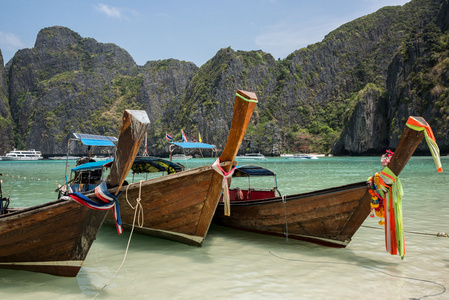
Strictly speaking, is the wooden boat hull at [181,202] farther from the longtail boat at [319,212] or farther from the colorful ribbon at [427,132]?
the colorful ribbon at [427,132]

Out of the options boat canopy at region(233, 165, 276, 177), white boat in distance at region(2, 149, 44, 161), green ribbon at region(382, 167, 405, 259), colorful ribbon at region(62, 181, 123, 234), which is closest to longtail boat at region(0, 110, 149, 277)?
colorful ribbon at region(62, 181, 123, 234)

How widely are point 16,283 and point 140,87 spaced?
15697 cm

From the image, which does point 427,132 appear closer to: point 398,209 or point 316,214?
point 398,209

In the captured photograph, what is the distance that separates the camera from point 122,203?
7270 mm

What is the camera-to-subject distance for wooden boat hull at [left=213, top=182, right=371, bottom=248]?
5953mm

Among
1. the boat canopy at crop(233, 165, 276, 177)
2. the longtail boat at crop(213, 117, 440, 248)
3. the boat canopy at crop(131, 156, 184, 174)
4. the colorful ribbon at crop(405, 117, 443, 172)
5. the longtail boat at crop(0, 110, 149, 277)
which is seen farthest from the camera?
the boat canopy at crop(131, 156, 184, 174)

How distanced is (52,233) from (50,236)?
70mm

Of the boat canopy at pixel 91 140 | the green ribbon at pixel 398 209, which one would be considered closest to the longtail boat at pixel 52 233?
the green ribbon at pixel 398 209

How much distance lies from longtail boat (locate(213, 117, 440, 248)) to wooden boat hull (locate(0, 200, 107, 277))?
3.99m

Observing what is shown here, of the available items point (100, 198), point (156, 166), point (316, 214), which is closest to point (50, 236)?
point (100, 198)

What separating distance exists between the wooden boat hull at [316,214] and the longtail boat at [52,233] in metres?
3.92

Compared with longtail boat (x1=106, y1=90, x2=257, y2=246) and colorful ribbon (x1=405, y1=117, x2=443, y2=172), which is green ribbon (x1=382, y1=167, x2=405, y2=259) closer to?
colorful ribbon (x1=405, y1=117, x2=443, y2=172)

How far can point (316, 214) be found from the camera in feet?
21.2

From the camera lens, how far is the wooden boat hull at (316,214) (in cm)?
595
